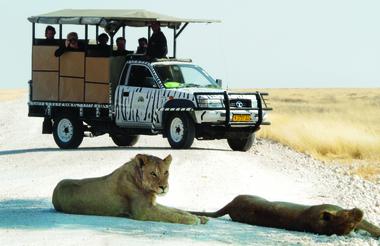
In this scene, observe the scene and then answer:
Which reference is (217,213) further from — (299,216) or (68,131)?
(68,131)

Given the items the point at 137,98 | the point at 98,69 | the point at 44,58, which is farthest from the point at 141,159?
the point at 44,58

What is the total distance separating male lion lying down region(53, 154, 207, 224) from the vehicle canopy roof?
41.6 feet

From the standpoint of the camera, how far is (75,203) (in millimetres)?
13703

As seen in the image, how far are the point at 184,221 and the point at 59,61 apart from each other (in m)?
15.0

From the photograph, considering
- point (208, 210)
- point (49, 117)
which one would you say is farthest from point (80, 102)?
point (208, 210)

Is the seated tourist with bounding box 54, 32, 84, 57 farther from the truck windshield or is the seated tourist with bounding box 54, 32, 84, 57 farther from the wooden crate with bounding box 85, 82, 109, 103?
the truck windshield

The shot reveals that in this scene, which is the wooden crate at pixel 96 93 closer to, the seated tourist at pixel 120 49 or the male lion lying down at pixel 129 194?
the seated tourist at pixel 120 49

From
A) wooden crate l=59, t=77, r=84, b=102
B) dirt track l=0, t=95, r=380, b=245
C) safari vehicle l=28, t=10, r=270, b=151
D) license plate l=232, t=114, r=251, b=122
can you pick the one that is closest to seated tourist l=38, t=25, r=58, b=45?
safari vehicle l=28, t=10, r=270, b=151

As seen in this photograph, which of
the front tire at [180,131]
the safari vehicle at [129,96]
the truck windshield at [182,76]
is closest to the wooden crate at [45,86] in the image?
the safari vehicle at [129,96]

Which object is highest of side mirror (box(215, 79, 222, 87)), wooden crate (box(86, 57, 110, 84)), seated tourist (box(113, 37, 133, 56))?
seated tourist (box(113, 37, 133, 56))

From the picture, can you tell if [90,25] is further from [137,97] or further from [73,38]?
[137,97]

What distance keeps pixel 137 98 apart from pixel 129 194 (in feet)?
43.1

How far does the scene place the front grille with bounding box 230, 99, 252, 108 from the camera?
25500 mm

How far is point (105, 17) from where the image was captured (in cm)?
2630
